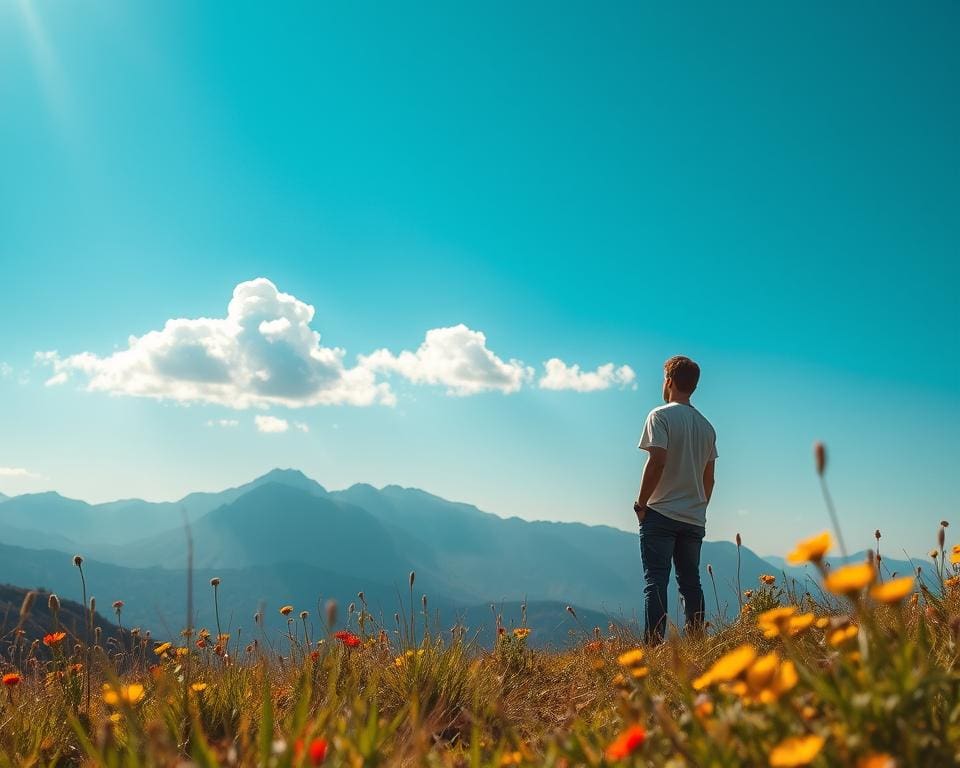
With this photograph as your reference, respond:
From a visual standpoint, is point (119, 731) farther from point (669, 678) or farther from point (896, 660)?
point (896, 660)

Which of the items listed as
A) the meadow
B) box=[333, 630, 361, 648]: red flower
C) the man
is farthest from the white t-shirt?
box=[333, 630, 361, 648]: red flower

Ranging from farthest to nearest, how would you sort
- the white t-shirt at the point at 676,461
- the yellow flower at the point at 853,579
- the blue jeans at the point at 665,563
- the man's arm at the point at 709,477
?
the man's arm at the point at 709,477 → the white t-shirt at the point at 676,461 → the blue jeans at the point at 665,563 → the yellow flower at the point at 853,579

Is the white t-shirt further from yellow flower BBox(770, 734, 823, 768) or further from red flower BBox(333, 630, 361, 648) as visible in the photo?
yellow flower BBox(770, 734, 823, 768)

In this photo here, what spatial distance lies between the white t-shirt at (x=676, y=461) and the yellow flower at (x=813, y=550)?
4124 millimetres

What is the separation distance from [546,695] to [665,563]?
184 cm

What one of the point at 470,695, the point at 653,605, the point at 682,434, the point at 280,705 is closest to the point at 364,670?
the point at 280,705

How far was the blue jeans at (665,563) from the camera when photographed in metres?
5.39

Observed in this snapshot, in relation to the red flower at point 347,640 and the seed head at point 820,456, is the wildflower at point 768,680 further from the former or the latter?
the red flower at point 347,640

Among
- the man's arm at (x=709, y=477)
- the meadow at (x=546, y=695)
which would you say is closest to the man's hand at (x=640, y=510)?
the man's arm at (x=709, y=477)

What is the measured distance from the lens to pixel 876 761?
1.18 m

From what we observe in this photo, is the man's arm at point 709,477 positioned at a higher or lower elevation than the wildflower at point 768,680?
higher

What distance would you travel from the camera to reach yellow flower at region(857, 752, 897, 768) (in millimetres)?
1139

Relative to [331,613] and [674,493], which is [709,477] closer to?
[674,493]

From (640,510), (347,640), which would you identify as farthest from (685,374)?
(347,640)
